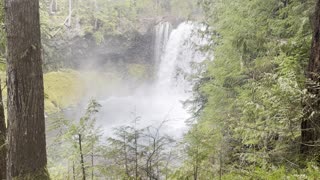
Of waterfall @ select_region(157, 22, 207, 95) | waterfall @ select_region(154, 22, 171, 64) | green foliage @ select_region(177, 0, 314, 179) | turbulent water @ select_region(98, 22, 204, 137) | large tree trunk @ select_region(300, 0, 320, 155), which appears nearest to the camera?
large tree trunk @ select_region(300, 0, 320, 155)

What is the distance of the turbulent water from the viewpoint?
19016 mm

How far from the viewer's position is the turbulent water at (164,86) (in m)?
19.0

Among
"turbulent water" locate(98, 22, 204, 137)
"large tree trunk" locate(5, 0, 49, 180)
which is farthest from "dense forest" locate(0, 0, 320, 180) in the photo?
"turbulent water" locate(98, 22, 204, 137)

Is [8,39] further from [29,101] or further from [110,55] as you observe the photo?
[110,55]

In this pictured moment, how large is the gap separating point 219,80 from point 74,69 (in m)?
18.8

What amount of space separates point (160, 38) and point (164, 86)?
4169 millimetres

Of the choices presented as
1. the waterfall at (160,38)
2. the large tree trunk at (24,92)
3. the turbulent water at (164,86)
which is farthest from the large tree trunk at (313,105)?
the waterfall at (160,38)

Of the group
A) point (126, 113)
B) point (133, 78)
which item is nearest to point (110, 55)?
point (133, 78)

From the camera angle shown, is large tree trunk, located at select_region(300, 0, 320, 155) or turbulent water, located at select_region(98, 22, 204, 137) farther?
turbulent water, located at select_region(98, 22, 204, 137)

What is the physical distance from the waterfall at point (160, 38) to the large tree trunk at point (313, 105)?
21.5m

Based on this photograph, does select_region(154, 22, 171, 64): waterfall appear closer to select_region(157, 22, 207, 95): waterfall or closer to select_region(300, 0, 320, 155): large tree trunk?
select_region(157, 22, 207, 95): waterfall

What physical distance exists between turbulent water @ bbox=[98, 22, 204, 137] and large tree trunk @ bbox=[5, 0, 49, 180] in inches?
563

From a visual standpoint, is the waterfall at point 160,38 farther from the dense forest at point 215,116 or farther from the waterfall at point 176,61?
the dense forest at point 215,116

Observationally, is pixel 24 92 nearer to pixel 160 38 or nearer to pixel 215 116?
pixel 215 116
